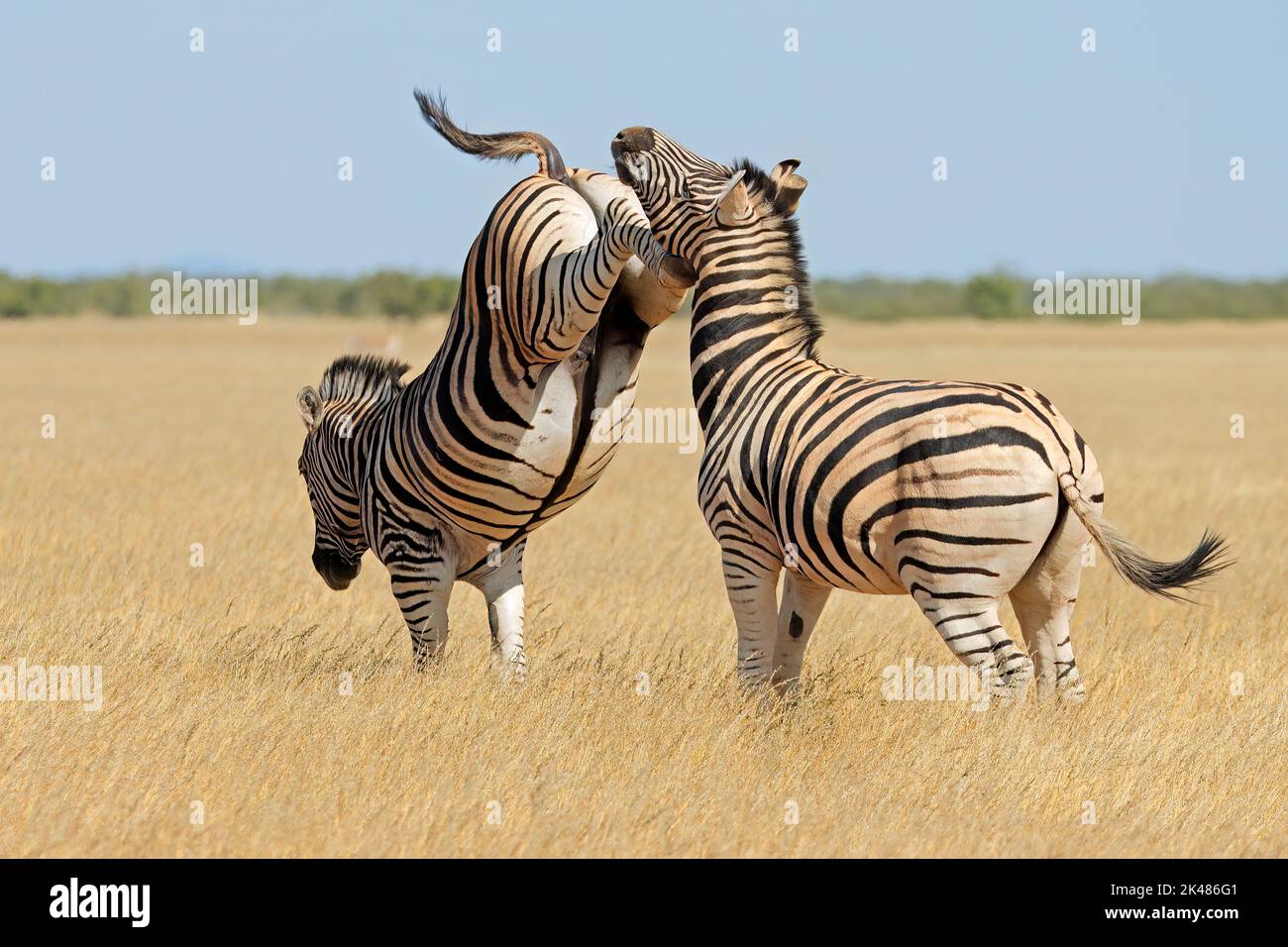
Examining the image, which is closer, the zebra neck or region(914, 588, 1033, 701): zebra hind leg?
region(914, 588, 1033, 701): zebra hind leg

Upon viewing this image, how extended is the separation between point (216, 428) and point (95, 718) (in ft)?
58.3

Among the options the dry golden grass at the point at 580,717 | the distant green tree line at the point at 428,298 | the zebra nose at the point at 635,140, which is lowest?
the dry golden grass at the point at 580,717

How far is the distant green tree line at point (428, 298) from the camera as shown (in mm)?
86375

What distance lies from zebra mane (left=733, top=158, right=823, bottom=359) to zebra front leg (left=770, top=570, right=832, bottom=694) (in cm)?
115

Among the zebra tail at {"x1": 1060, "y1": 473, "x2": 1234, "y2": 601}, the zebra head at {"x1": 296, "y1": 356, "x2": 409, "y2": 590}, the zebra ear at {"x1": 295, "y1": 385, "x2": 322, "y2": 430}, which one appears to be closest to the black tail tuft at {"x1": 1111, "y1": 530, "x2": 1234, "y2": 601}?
the zebra tail at {"x1": 1060, "y1": 473, "x2": 1234, "y2": 601}

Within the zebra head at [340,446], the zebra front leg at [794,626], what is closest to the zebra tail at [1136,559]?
the zebra front leg at [794,626]

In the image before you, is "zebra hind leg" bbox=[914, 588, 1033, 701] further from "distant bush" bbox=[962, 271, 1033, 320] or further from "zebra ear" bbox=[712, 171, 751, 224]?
"distant bush" bbox=[962, 271, 1033, 320]

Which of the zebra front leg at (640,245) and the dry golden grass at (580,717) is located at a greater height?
the zebra front leg at (640,245)

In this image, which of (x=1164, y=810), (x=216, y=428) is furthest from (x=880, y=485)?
(x=216, y=428)

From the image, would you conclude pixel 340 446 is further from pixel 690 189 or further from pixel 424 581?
pixel 690 189

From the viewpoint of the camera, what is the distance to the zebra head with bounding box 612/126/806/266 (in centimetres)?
738

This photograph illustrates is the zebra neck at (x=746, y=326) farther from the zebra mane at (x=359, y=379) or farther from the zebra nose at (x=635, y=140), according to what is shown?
the zebra mane at (x=359, y=379)

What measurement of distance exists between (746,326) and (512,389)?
1.19 meters
